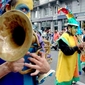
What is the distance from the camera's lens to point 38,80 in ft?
5.71

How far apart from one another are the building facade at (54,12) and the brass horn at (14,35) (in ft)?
70.0

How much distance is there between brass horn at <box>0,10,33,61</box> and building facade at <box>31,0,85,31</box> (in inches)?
839

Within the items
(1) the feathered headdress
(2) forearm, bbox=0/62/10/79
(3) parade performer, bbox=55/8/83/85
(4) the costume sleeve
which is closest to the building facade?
(3) parade performer, bbox=55/8/83/85

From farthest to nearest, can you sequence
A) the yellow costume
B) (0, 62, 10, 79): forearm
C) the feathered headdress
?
the yellow costume → the feathered headdress → (0, 62, 10, 79): forearm

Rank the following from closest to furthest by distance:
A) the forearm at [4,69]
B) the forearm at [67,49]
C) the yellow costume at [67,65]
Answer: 1. the forearm at [4,69]
2. the forearm at [67,49]
3. the yellow costume at [67,65]

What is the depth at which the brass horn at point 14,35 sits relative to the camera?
1344 millimetres

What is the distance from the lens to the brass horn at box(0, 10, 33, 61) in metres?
1.34

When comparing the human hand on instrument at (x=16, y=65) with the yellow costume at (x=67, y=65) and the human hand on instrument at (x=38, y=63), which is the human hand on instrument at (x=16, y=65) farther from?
the yellow costume at (x=67, y=65)

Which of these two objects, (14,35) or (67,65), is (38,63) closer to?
(14,35)

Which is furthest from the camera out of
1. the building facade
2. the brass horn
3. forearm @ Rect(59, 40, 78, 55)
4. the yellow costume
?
the building facade

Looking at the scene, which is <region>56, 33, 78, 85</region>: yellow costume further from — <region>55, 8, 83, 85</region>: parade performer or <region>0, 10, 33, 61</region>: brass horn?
<region>0, 10, 33, 61</region>: brass horn

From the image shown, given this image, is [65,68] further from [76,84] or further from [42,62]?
[42,62]

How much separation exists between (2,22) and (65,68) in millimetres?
3341

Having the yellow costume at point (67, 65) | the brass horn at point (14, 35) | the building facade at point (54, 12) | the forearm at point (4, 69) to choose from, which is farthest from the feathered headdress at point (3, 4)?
the building facade at point (54, 12)
